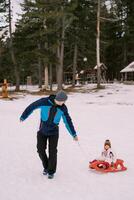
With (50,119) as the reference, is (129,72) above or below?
above

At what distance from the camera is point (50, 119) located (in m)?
7.88

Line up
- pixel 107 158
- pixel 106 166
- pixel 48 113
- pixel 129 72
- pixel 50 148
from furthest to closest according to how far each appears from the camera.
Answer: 1. pixel 129 72
2. pixel 107 158
3. pixel 106 166
4. pixel 50 148
5. pixel 48 113

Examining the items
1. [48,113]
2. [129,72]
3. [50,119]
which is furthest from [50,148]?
[129,72]

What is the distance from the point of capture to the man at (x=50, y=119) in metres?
7.77

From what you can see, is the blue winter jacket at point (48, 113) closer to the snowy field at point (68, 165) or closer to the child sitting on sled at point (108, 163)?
the snowy field at point (68, 165)

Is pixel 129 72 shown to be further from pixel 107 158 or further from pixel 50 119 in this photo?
pixel 50 119

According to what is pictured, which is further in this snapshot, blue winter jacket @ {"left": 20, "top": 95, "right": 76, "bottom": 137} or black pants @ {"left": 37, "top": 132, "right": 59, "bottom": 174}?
black pants @ {"left": 37, "top": 132, "right": 59, "bottom": 174}

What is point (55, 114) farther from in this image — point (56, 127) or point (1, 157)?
point (1, 157)

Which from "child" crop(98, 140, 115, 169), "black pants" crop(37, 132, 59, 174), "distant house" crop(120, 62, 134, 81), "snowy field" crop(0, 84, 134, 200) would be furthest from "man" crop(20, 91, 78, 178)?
"distant house" crop(120, 62, 134, 81)

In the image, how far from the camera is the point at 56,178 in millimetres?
8141

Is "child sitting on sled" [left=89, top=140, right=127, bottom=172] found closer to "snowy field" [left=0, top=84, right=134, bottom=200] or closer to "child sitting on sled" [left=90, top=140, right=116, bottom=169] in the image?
"child sitting on sled" [left=90, top=140, right=116, bottom=169]

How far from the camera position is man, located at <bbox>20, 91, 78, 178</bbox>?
7773 mm

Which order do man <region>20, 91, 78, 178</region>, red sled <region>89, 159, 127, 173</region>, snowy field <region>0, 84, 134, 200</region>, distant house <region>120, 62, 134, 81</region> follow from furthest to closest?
distant house <region>120, 62, 134, 81</region>, red sled <region>89, 159, 127, 173</region>, man <region>20, 91, 78, 178</region>, snowy field <region>0, 84, 134, 200</region>

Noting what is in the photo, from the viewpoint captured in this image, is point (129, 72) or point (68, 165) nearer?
point (68, 165)
